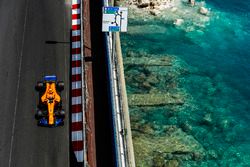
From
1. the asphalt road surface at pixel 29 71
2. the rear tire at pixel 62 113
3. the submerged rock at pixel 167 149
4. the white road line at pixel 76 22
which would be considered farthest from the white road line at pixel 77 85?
the submerged rock at pixel 167 149

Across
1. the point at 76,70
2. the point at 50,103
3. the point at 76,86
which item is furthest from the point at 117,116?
the point at 76,70

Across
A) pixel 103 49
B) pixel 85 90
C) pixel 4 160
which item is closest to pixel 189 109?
pixel 103 49

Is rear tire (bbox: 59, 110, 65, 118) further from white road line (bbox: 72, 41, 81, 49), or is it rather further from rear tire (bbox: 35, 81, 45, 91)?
white road line (bbox: 72, 41, 81, 49)

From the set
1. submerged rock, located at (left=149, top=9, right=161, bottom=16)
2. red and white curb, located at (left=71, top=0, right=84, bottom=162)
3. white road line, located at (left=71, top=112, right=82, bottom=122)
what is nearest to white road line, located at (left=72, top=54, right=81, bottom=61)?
red and white curb, located at (left=71, top=0, right=84, bottom=162)

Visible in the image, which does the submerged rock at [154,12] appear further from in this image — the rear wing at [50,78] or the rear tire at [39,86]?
the rear tire at [39,86]

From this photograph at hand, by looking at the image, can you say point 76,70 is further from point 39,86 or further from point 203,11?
point 203,11

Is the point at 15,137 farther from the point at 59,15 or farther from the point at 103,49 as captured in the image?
the point at 59,15
